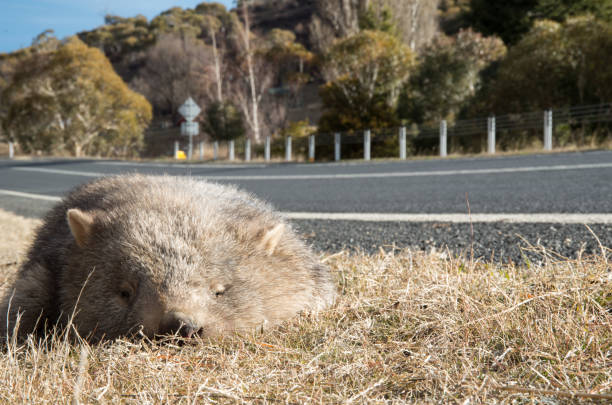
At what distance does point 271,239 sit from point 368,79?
20538mm

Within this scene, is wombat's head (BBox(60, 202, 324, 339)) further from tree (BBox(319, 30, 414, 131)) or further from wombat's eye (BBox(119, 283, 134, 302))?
tree (BBox(319, 30, 414, 131))

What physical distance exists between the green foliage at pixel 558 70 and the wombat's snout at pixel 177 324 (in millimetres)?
19537

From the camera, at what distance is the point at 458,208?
5.64 meters

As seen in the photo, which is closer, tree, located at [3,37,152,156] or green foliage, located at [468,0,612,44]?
green foliage, located at [468,0,612,44]

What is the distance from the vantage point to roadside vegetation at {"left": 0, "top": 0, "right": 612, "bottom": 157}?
19.1 meters

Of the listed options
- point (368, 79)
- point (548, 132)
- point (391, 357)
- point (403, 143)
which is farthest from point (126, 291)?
point (368, 79)

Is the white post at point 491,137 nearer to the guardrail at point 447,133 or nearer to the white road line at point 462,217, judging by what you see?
the guardrail at point 447,133

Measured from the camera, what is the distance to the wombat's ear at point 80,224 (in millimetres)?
2344

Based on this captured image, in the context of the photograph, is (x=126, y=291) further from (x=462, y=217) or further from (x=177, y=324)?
(x=462, y=217)

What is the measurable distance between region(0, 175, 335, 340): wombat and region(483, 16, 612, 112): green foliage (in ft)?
62.0

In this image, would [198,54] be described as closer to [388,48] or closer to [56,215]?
[388,48]

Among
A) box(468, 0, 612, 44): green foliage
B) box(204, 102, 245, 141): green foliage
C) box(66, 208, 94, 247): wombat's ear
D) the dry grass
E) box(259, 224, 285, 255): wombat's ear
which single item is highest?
box(468, 0, 612, 44): green foliage

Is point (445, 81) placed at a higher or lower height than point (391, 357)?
higher

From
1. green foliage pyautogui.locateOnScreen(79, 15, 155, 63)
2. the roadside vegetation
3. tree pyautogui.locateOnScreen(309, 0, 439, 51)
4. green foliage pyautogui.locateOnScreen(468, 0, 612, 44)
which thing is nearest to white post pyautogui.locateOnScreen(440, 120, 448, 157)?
the roadside vegetation
